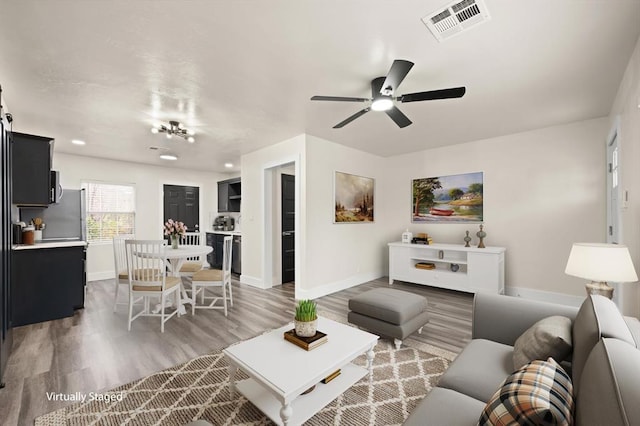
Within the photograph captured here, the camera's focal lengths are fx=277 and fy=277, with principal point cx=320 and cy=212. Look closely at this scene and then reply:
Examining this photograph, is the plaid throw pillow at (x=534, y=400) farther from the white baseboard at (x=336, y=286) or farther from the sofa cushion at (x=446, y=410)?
the white baseboard at (x=336, y=286)

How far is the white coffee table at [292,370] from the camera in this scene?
151 centimetres

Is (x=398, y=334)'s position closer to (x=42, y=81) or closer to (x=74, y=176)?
(x=42, y=81)

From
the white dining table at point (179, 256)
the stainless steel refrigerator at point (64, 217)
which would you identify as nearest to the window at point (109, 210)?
the stainless steel refrigerator at point (64, 217)

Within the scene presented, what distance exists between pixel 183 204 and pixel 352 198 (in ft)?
14.7

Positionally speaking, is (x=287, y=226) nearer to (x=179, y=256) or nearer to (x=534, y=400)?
(x=179, y=256)

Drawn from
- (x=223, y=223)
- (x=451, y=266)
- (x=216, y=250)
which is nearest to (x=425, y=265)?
(x=451, y=266)

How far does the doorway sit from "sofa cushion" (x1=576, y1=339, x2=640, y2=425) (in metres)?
4.68

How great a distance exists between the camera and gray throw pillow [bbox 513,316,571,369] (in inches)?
52.7

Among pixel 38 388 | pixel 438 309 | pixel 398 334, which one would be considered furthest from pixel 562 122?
pixel 38 388

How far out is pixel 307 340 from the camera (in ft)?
6.18

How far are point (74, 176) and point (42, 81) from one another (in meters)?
3.70

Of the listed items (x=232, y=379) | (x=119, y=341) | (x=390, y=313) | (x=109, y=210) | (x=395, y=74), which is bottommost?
(x=119, y=341)

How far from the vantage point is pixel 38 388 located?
207cm

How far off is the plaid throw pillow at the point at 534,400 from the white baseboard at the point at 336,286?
3.36m
